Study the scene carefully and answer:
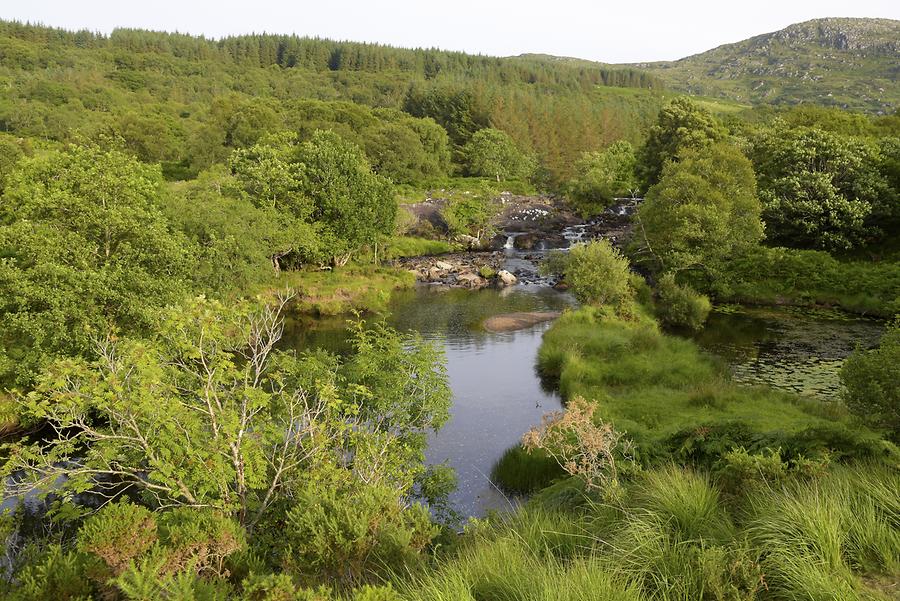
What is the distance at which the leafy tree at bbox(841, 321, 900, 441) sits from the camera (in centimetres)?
1595

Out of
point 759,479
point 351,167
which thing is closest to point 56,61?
point 351,167

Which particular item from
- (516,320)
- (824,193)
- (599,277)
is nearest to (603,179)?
(824,193)

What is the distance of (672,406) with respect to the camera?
26906mm

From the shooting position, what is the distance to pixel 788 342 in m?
38.9

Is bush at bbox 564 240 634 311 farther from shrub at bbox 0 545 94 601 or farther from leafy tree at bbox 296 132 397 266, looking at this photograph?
shrub at bbox 0 545 94 601

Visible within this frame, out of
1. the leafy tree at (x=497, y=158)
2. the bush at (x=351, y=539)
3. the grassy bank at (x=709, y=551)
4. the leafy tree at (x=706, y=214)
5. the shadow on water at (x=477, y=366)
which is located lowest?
the shadow on water at (x=477, y=366)

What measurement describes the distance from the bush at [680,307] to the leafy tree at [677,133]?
104 ft

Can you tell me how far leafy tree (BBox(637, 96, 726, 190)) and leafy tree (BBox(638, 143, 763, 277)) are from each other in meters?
18.3

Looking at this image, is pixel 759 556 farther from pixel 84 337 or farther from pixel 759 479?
pixel 84 337

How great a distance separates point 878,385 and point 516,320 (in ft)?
99.4

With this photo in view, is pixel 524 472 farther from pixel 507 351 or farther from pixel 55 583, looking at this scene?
pixel 507 351

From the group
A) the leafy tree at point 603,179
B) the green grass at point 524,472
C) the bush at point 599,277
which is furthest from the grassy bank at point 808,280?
the leafy tree at point 603,179

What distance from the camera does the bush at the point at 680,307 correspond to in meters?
43.2

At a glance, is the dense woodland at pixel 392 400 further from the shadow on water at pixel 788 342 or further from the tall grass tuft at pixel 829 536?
the shadow on water at pixel 788 342
